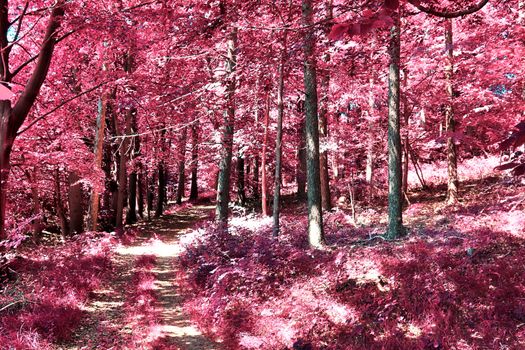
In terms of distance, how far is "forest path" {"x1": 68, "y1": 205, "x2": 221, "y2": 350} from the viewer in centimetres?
683

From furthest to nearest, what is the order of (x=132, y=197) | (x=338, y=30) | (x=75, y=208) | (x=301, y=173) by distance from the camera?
1. (x=301, y=173)
2. (x=132, y=197)
3. (x=75, y=208)
4. (x=338, y=30)

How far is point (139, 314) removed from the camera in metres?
7.96

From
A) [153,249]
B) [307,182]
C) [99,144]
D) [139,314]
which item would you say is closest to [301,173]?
[153,249]

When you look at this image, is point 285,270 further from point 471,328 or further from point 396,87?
point 396,87

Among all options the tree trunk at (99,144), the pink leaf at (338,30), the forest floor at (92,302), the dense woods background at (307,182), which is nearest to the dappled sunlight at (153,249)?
the forest floor at (92,302)

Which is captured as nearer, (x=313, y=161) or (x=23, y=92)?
(x=23, y=92)

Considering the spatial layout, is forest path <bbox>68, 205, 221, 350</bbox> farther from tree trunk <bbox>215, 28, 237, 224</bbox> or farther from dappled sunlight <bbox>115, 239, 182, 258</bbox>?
tree trunk <bbox>215, 28, 237, 224</bbox>

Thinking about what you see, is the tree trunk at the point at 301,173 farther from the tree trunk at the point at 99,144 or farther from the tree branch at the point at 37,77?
the tree branch at the point at 37,77

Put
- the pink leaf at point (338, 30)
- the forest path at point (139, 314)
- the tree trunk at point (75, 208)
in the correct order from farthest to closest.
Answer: the tree trunk at point (75, 208) < the forest path at point (139, 314) < the pink leaf at point (338, 30)

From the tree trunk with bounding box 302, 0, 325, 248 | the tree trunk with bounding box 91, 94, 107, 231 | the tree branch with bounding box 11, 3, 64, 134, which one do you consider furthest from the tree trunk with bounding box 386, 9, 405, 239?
the tree trunk with bounding box 91, 94, 107, 231

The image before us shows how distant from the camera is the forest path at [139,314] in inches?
269

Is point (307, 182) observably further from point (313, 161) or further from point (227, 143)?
point (227, 143)

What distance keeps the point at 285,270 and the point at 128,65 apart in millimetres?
13527

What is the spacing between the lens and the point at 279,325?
21.9ft
